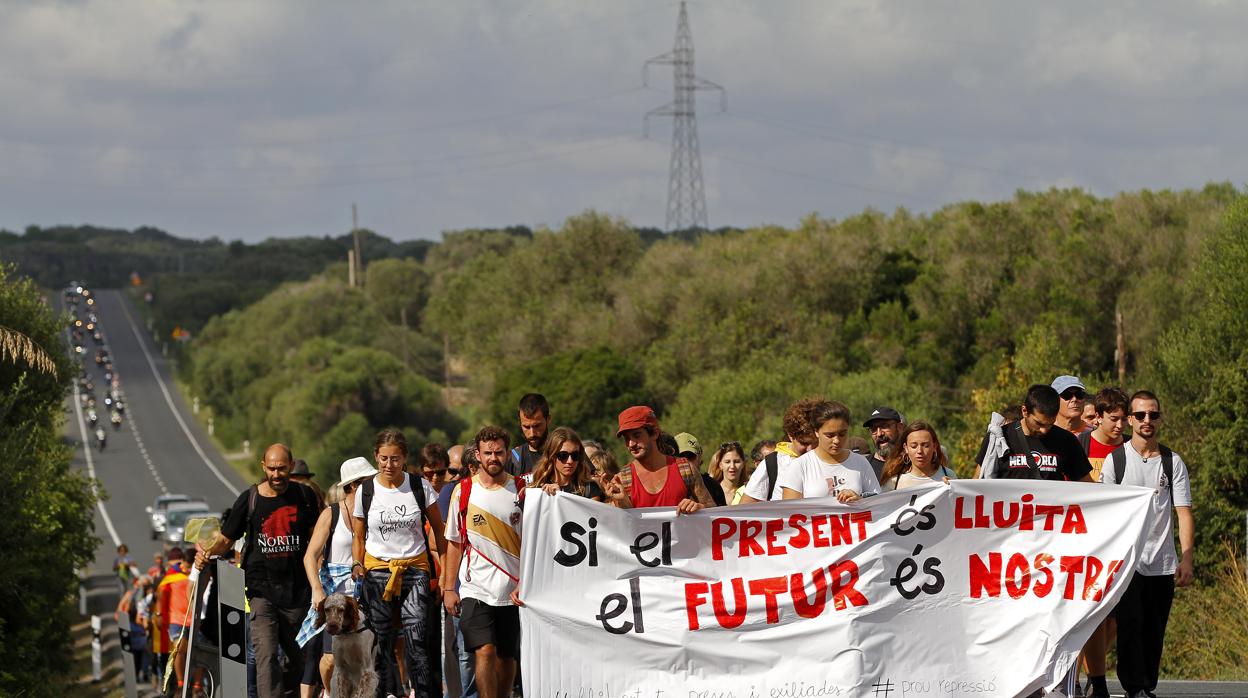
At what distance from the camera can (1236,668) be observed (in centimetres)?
1593

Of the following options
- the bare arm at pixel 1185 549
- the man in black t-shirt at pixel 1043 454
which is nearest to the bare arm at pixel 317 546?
the man in black t-shirt at pixel 1043 454

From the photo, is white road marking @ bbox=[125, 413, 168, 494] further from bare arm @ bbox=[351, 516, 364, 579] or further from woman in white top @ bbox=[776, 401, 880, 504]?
woman in white top @ bbox=[776, 401, 880, 504]

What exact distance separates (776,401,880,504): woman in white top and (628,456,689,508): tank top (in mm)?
705

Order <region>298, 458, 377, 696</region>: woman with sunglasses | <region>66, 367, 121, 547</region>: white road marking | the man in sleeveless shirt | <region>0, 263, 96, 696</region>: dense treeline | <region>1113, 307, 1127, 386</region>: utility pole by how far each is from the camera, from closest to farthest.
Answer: the man in sleeveless shirt, <region>298, 458, 377, 696</region>: woman with sunglasses, <region>0, 263, 96, 696</region>: dense treeline, <region>1113, 307, 1127, 386</region>: utility pole, <region>66, 367, 121, 547</region>: white road marking

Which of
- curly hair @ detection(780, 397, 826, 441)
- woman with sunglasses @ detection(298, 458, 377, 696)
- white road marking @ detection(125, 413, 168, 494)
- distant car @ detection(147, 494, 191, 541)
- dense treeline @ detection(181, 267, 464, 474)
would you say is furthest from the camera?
dense treeline @ detection(181, 267, 464, 474)

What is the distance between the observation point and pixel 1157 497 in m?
10.0

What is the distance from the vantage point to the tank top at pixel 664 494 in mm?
9609

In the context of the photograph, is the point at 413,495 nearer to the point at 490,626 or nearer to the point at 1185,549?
the point at 490,626

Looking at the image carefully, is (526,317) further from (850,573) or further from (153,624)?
(850,573)

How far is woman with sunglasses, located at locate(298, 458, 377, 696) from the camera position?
35.0ft

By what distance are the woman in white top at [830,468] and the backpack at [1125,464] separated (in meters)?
1.50

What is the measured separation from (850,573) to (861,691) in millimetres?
675

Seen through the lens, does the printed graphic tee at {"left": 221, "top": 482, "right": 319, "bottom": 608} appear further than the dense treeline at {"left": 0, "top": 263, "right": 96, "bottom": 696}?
No

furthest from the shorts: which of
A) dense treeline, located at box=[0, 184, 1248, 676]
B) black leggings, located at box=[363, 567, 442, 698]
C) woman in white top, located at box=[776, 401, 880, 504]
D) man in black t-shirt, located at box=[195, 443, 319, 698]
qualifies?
dense treeline, located at box=[0, 184, 1248, 676]
